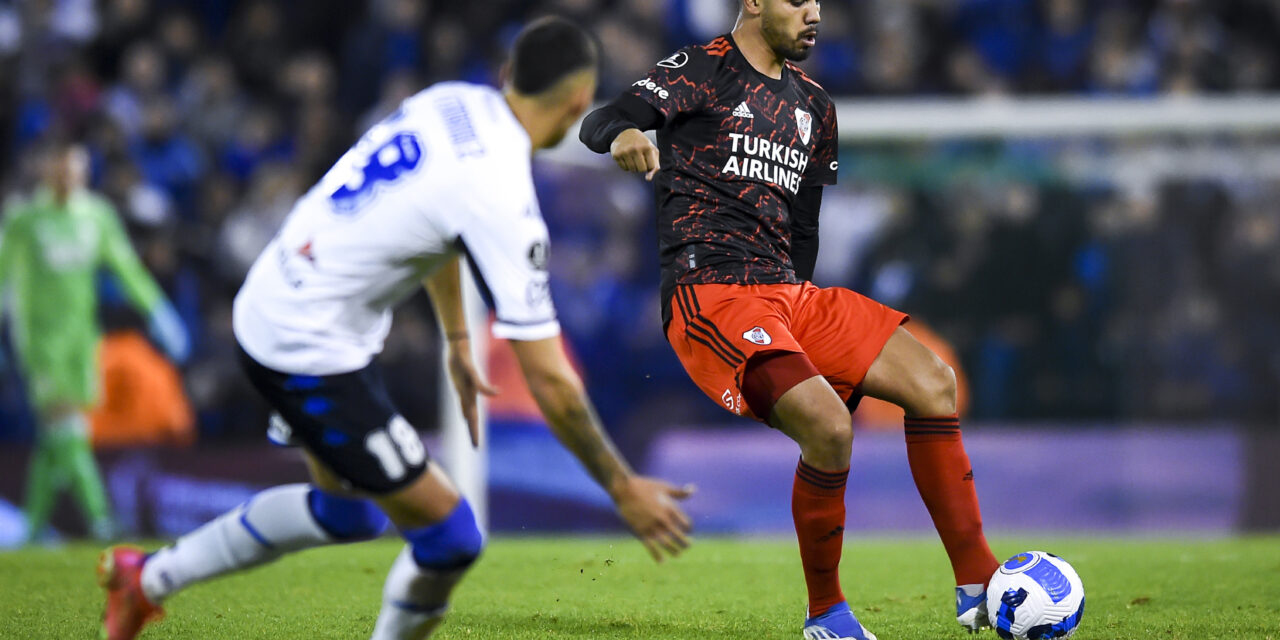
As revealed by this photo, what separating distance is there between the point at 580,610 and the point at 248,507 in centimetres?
178

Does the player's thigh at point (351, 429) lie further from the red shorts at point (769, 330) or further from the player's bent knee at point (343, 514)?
the red shorts at point (769, 330)

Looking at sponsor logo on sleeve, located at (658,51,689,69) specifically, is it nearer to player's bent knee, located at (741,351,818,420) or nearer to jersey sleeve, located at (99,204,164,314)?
player's bent knee, located at (741,351,818,420)

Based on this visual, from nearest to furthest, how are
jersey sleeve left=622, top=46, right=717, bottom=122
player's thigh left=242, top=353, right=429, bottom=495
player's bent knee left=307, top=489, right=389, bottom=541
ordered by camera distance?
1. player's thigh left=242, top=353, right=429, bottom=495
2. player's bent knee left=307, top=489, right=389, bottom=541
3. jersey sleeve left=622, top=46, right=717, bottom=122

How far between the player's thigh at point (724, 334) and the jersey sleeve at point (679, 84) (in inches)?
24.4

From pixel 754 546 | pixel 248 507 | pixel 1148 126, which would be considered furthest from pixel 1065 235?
pixel 248 507

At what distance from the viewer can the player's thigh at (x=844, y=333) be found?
15.8 ft

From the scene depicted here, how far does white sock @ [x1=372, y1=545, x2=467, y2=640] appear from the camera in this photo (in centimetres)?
372

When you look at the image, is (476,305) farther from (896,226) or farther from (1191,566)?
(1191,566)

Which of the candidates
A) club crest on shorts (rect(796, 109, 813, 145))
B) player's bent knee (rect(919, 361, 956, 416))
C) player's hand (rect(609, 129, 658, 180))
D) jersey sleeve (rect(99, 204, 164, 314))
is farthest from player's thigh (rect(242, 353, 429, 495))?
jersey sleeve (rect(99, 204, 164, 314))

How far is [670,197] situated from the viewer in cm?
513

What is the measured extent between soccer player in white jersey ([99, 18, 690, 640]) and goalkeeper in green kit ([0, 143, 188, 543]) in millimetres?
6548

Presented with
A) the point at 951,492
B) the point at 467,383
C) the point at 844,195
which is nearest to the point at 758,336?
the point at 951,492

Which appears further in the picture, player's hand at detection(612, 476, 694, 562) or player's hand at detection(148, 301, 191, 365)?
player's hand at detection(148, 301, 191, 365)

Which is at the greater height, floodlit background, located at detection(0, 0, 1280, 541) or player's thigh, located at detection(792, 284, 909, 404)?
player's thigh, located at detection(792, 284, 909, 404)
